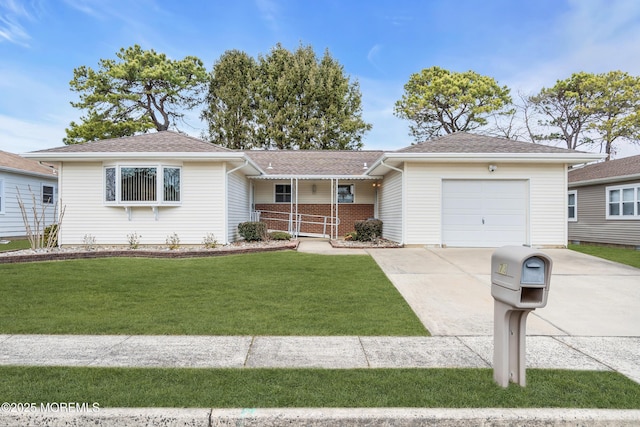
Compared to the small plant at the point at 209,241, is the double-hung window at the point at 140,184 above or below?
above

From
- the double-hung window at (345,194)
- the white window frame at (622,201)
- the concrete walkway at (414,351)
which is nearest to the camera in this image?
the concrete walkway at (414,351)

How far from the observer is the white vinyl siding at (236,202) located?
505 inches

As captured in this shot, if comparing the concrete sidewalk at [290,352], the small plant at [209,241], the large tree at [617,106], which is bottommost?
the concrete sidewalk at [290,352]

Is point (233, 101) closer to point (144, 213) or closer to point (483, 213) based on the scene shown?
point (144, 213)

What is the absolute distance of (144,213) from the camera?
39.8ft

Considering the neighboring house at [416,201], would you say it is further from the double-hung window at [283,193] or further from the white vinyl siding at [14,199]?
the double-hung window at [283,193]

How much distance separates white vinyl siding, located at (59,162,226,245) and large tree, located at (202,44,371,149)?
58.5 ft

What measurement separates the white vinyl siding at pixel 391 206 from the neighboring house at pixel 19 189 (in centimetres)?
1273

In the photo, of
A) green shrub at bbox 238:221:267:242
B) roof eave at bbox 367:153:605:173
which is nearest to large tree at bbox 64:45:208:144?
green shrub at bbox 238:221:267:242

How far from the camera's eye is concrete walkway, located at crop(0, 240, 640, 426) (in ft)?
8.59

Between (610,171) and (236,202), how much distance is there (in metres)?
15.0

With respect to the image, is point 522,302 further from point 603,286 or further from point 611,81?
point 611,81

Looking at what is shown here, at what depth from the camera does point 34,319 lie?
16.3 feet

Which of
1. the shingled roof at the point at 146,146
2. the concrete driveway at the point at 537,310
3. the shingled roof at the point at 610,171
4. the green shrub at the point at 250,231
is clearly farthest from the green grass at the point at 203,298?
the shingled roof at the point at 610,171
